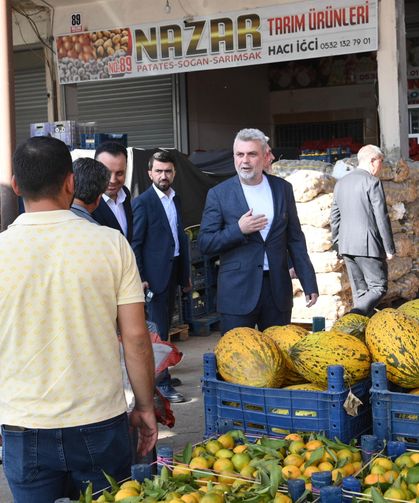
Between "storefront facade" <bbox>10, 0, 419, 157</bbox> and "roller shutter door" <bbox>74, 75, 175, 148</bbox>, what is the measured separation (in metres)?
0.02

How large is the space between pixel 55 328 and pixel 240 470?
2.84 feet

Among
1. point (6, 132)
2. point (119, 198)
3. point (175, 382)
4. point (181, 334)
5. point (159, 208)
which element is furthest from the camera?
point (181, 334)

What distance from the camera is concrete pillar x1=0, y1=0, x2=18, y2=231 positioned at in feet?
21.5

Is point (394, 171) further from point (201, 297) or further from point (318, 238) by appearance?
point (201, 297)

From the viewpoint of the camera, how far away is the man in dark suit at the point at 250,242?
4.82 m

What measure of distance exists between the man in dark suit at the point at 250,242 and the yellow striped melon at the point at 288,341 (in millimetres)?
940

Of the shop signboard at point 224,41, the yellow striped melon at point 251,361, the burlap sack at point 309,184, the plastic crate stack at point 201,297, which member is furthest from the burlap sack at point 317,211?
the yellow striped melon at point 251,361

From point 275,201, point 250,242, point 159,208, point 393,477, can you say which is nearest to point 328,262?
point 159,208

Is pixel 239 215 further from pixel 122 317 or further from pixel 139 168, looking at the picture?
pixel 139 168

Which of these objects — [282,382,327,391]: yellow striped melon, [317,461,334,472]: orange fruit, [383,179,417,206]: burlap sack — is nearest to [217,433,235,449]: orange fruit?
[282,382,327,391]: yellow striped melon

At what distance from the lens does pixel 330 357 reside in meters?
3.34

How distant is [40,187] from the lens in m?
2.69

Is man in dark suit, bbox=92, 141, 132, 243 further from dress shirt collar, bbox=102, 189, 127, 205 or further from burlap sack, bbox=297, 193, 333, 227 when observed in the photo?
burlap sack, bbox=297, 193, 333, 227

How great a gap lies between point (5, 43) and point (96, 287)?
4.63 m
